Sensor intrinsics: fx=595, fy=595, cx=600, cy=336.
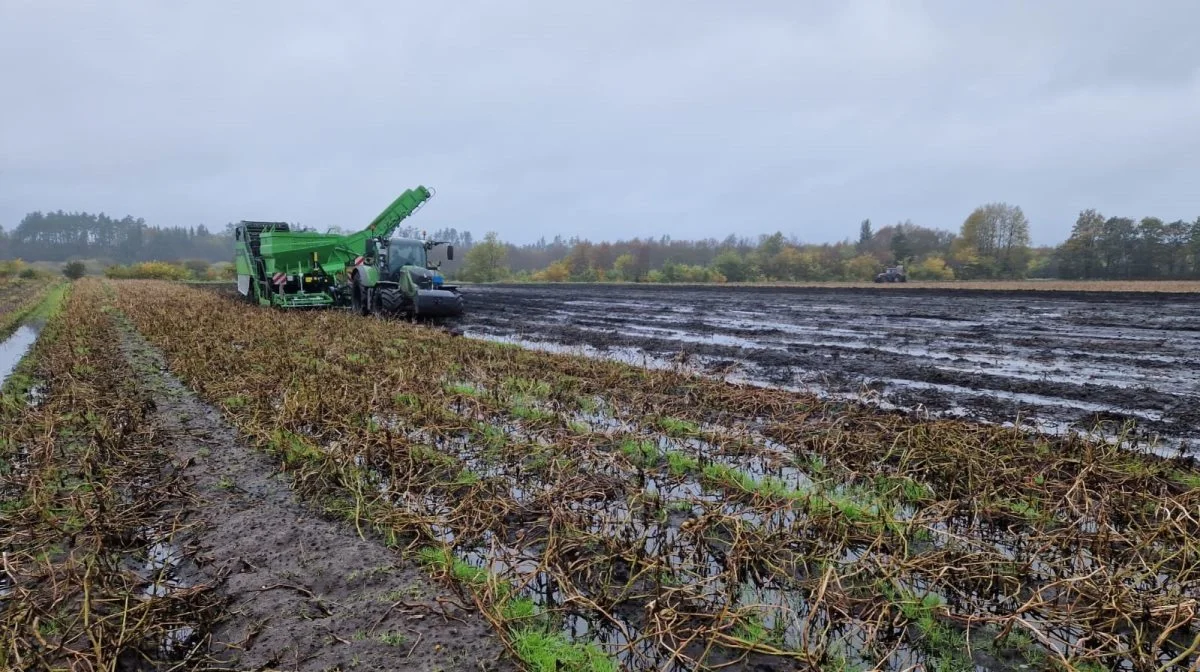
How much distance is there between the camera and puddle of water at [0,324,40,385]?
957 centimetres

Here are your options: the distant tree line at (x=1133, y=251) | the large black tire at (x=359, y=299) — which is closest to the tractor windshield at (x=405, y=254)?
the large black tire at (x=359, y=299)

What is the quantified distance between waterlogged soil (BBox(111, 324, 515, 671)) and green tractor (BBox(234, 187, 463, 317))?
1214 cm

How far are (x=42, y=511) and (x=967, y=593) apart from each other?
5.32 meters

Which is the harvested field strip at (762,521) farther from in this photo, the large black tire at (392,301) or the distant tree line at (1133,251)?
the distant tree line at (1133,251)

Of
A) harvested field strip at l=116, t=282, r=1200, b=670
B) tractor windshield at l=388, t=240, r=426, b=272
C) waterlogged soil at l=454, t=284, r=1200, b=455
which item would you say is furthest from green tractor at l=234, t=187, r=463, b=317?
harvested field strip at l=116, t=282, r=1200, b=670

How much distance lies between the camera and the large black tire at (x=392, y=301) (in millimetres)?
15766

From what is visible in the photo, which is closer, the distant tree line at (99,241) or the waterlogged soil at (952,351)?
the waterlogged soil at (952,351)

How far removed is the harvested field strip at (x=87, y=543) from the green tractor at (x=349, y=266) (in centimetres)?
1038

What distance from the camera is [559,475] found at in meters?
4.43

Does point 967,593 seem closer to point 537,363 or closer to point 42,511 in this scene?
point 42,511

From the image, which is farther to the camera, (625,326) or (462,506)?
(625,326)

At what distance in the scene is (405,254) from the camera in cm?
1762

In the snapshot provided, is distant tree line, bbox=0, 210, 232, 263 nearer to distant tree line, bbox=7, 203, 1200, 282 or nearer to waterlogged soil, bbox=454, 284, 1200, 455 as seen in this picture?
distant tree line, bbox=7, 203, 1200, 282

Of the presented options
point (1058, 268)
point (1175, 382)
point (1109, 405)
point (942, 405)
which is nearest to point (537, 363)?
point (942, 405)
